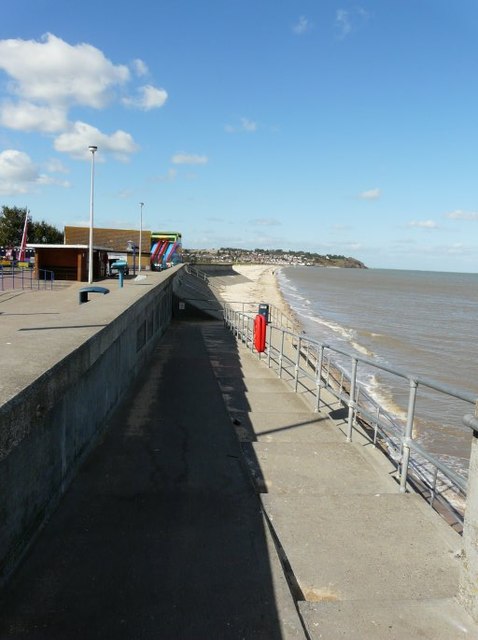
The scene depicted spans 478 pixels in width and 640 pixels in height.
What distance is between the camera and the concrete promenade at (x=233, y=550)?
2.81 m

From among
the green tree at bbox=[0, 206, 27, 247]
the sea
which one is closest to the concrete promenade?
the sea

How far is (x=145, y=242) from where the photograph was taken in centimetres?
5353

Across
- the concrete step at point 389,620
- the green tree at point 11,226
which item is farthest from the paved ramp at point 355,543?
the green tree at point 11,226

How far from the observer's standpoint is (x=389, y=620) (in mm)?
2793

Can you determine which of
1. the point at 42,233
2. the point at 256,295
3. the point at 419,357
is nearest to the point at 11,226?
the point at 42,233

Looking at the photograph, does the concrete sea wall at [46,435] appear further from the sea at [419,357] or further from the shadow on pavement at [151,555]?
the sea at [419,357]

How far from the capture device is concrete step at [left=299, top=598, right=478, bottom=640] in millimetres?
2682

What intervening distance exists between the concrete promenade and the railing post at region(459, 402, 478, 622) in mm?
92

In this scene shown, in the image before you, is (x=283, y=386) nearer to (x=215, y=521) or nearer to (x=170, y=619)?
(x=215, y=521)

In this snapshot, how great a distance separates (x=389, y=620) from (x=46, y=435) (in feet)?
8.11

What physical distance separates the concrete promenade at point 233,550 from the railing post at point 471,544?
3.6 inches

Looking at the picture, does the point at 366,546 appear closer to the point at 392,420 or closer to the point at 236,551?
the point at 236,551

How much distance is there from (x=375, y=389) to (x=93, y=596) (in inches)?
558

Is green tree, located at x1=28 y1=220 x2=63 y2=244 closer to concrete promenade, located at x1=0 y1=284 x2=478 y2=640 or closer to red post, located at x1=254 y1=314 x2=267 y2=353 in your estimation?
red post, located at x1=254 y1=314 x2=267 y2=353
